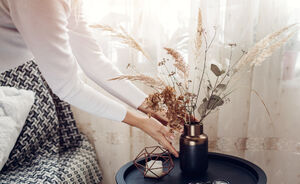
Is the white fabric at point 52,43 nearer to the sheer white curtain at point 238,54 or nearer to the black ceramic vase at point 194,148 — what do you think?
the black ceramic vase at point 194,148

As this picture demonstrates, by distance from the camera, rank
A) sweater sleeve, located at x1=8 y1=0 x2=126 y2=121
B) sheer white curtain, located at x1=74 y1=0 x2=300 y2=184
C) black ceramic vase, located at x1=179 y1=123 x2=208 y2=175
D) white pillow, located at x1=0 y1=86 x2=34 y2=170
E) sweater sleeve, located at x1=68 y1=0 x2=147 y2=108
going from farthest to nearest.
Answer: sheer white curtain, located at x1=74 y1=0 x2=300 y2=184, white pillow, located at x1=0 y1=86 x2=34 y2=170, sweater sleeve, located at x1=68 y1=0 x2=147 y2=108, black ceramic vase, located at x1=179 y1=123 x2=208 y2=175, sweater sleeve, located at x1=8 y1=0 x2=126 y2=121

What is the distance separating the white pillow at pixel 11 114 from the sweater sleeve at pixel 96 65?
0.41m

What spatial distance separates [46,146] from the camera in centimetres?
158

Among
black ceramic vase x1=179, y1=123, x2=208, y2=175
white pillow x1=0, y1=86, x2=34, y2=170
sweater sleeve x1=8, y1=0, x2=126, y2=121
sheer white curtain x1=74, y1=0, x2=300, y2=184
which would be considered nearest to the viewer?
sweater sleeve x1=8, y1=0, x2=126, y2=121

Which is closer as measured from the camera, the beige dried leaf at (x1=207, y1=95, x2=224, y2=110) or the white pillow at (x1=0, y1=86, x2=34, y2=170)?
the beige dried leaf at (x1=207, y1=95, x2=224, y2=110)

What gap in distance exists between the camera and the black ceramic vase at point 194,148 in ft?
3.65

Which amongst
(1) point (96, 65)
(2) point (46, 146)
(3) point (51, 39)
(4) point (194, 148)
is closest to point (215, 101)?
(4) point (194, 148)

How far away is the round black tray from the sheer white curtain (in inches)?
14.2

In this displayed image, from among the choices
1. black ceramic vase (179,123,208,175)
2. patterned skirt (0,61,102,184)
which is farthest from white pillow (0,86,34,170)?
black ceramic vase (179,123,208,175)

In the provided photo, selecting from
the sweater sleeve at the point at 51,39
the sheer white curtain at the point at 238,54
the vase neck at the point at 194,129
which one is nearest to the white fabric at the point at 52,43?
the sweater sleeve at the point at 51,39

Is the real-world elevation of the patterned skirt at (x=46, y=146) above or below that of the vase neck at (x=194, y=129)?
below

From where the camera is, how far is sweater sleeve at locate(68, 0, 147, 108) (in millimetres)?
1233

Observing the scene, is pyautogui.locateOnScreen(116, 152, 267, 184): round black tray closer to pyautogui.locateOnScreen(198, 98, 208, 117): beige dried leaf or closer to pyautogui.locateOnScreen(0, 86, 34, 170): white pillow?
pyautogui.locateOnScreen(198, 98, 208, 117): beige dried leaf

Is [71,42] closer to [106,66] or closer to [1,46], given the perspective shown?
[106,66]
